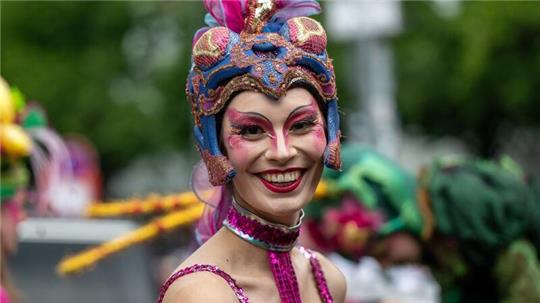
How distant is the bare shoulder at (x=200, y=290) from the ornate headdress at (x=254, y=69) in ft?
0.92

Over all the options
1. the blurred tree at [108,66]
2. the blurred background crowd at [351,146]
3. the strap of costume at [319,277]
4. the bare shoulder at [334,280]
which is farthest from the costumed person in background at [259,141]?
the blurred tree at [108,66]

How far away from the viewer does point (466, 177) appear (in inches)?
240

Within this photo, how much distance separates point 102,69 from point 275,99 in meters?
22.2

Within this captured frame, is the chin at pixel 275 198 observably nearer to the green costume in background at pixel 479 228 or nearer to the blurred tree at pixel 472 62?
the green costume in background at pixel 479 228

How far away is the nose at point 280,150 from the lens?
146 inches

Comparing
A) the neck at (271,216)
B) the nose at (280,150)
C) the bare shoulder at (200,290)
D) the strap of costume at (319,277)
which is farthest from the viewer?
the strap of costume at (319,277)

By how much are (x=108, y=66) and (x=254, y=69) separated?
22.3 m

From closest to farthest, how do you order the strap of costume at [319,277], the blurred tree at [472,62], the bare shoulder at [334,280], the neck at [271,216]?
the neck at [271,216] < the strap of costume at [319,277] < the bare shoulder at [334,280] < the blurred tree at [472,62]

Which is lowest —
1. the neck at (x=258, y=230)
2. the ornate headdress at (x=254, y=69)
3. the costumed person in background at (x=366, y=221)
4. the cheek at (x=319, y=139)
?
the costumed person in background at (x=366, y=221)

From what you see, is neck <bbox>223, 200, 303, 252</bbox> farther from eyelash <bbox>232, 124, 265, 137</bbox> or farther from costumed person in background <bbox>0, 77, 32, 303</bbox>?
costumed person in background <bbox>0, 77, 32, 303</bbox>

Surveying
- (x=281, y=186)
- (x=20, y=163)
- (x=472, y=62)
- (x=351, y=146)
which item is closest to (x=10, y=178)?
(x=20, y=163)

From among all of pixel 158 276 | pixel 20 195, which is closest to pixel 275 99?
pixel 20 195

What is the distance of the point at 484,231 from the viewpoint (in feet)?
19.5

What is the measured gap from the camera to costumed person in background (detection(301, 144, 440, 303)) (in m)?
6.78
